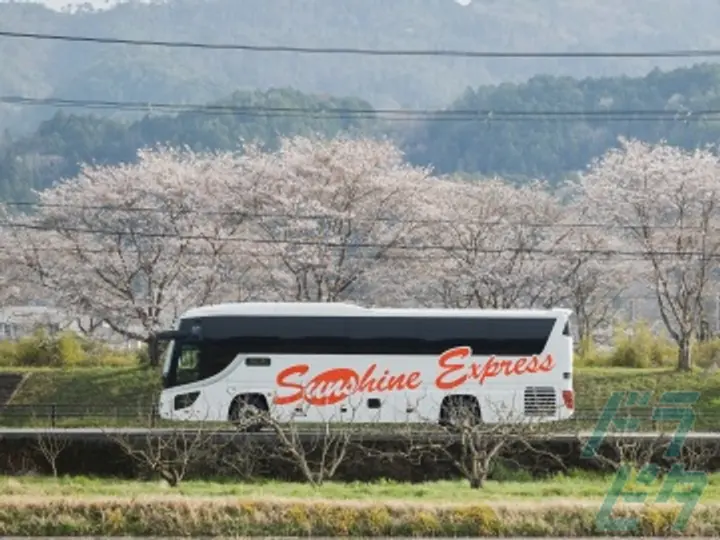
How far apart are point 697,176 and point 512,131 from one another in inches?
3654

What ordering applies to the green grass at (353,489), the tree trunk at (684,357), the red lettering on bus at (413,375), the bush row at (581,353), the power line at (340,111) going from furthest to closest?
the bush row at (581,353) < the tree trunk at (684,357) < the power line at (340,111) < the red lettering on bus at (413,375) < the green grass at (353,489)

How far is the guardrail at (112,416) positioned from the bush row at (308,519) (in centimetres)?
1081

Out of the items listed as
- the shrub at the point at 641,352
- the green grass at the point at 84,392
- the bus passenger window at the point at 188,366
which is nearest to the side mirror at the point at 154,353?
the green grass at the point at 84,392

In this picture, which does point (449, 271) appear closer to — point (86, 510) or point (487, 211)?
point (487, 211)

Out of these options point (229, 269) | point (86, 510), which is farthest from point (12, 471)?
point (229, 269)

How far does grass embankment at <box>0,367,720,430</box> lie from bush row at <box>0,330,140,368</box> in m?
2.33

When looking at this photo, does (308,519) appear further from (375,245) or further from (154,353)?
(375,245)

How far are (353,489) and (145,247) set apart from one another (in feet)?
72.3

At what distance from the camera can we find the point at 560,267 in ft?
139

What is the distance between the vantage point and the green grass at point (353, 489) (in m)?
17.5

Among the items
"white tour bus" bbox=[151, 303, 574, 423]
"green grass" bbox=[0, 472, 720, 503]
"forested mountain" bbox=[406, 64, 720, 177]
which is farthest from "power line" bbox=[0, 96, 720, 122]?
"green grass" bbox=[0, 472, 720, 503]

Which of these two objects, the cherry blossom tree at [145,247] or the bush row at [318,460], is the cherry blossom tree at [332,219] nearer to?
the cherry blossom tree at [145,247]

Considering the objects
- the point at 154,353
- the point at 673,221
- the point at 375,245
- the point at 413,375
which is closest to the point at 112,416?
the point at 413,375

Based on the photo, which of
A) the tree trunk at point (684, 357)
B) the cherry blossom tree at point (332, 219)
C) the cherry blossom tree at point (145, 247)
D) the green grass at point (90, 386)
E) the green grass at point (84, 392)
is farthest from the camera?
the cherry blossom tree at point (145, 247)
